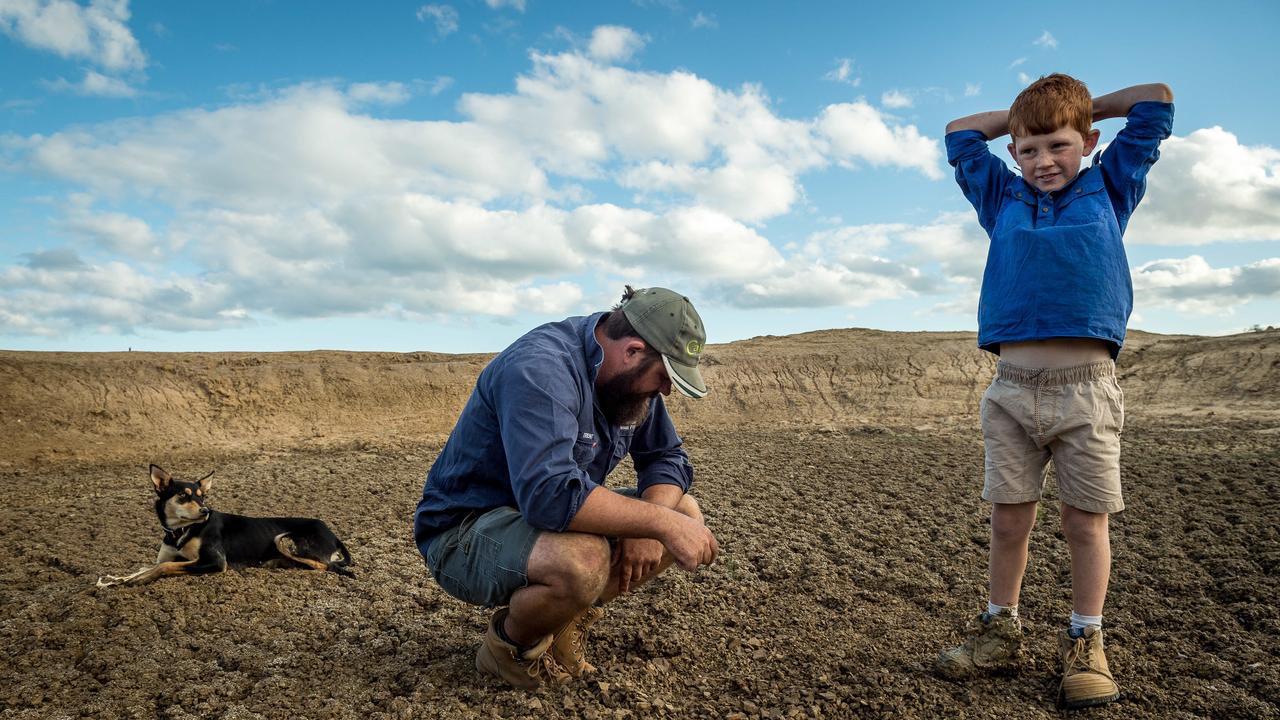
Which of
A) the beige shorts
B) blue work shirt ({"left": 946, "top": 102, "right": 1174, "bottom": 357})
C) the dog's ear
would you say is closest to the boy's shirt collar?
blue work shirt ({"left": 946, "top": 102, "right": 1174, "bottom": 357})

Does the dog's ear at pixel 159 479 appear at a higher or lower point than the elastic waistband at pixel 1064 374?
lower

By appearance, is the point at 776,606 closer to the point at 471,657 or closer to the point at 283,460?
the point at 471,657

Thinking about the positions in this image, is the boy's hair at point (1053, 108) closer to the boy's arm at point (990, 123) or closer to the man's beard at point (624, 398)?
the boy's arm at point (990, 123)

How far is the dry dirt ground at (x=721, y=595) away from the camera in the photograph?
9.04 feet

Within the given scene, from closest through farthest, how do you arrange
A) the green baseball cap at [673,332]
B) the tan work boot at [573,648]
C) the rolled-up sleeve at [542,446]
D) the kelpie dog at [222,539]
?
the rolled-up sleeve at [542,446]
the green baseball cap at [673,332]
the tan work boot at [573,648]
the kelpie dog at [222,539]

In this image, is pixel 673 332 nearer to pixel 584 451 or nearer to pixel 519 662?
pixel 584 451

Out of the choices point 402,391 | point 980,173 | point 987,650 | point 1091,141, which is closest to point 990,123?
point 980,173

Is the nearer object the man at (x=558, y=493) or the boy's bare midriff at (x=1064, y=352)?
the man at (x=558, y=493)

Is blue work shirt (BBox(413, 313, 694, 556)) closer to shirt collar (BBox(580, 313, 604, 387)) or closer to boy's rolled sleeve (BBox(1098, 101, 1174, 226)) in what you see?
shirt collar (BBox(580, 313, 604, 387))

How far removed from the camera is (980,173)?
118 inches

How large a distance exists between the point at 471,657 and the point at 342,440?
7733 millimetres

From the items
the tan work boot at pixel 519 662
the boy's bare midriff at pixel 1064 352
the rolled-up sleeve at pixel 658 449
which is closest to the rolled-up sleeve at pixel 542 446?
the tan work boot at pixel 519 662

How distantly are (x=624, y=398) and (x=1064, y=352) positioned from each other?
148 centimetres

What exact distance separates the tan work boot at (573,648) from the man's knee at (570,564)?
1.04 feet
